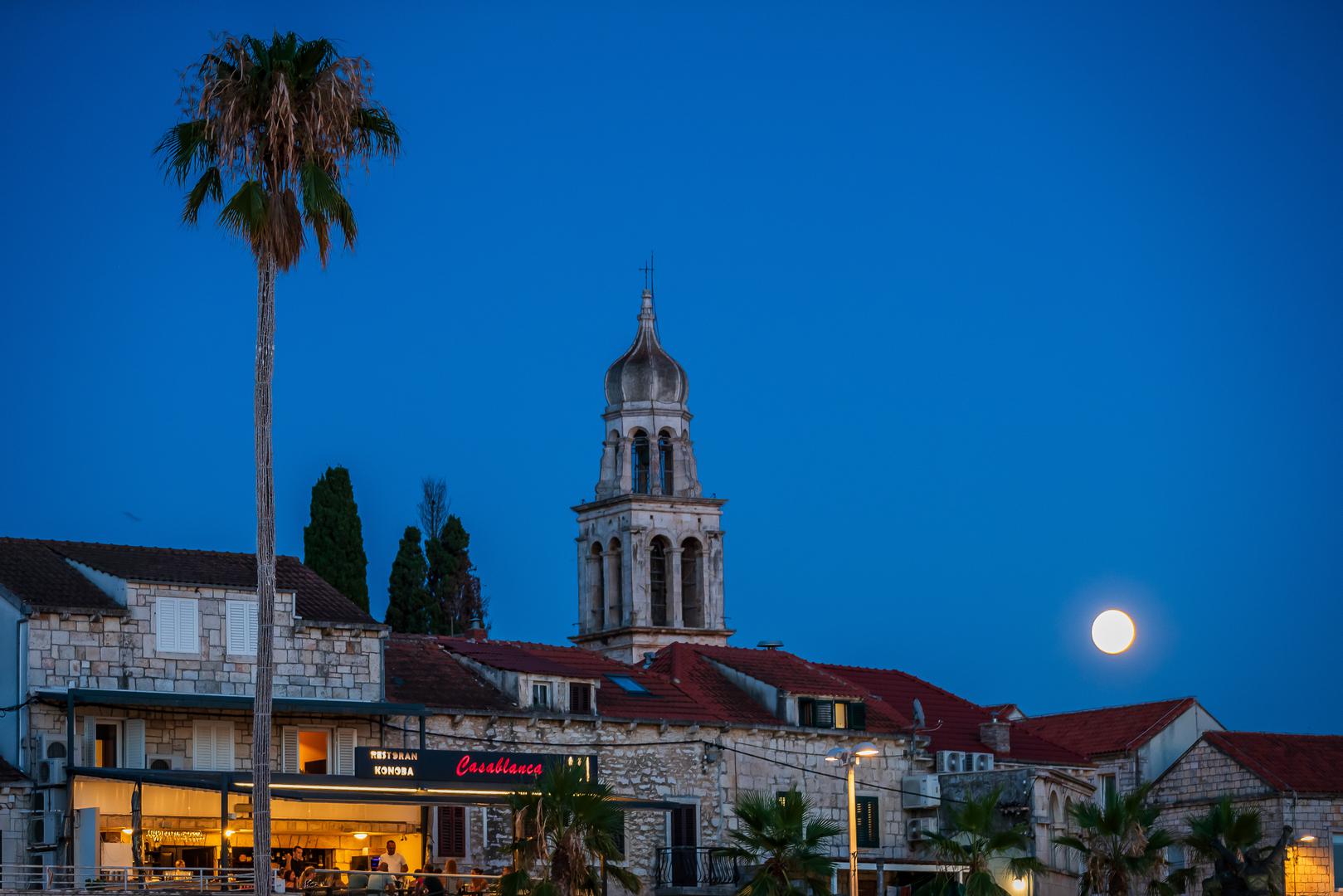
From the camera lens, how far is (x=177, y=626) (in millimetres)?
52625

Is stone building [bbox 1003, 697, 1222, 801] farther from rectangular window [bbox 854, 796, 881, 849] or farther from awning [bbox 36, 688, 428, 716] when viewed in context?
awning [bbox 36, 688, 428, 716]

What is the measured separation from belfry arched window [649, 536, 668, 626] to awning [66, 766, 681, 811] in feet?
140

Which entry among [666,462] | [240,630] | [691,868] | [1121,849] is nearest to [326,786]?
[240,630]

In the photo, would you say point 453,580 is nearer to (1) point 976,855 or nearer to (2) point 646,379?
(2) point 646,379

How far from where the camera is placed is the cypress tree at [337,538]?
72438 millimetres

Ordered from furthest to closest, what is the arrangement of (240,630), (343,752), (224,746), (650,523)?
(650,523), (343,752), (240,630), (224,746)

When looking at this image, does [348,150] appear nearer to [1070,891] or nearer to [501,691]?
[501,691]

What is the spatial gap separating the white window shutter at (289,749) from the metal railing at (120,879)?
4.73m

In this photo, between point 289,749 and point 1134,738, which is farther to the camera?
point 1134,738

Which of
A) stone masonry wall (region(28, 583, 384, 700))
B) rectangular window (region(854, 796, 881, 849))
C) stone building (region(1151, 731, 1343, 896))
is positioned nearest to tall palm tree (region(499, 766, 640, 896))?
stone masonry wall (region(28, 583, 384, 700))

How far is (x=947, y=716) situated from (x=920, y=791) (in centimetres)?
833

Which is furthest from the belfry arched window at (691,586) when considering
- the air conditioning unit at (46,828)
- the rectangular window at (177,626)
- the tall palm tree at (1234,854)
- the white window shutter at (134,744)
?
the air conditioning unit at (46,828)

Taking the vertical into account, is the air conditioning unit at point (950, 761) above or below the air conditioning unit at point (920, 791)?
above

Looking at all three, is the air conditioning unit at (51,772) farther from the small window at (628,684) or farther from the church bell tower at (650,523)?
the church bell tower at (650,523)
